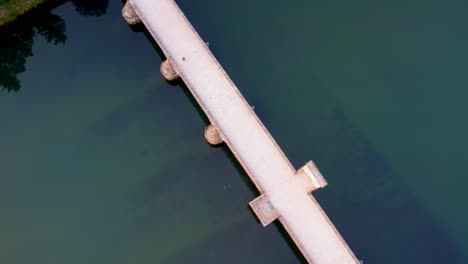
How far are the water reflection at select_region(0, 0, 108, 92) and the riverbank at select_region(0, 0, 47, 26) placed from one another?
51cm

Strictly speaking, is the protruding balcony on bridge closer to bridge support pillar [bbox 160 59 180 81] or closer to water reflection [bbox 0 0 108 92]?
bridge support pillar [bbox 160 59 180 81]

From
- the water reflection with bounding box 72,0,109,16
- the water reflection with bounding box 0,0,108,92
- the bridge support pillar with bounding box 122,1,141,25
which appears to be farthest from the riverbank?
the bridge support pillar with bounding box 122,1,141,25

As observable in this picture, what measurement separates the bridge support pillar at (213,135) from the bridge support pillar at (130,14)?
31.8 feet

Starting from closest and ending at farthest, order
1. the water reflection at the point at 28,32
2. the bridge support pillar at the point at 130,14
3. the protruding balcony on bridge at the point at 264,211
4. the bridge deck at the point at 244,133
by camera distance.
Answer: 1. the bridge deck at the point at 244,133
2. the protruding balcony on bridge at the point at 264,211
3. the bridge support pillar at the point at 130,14
4. the water reflection at the point at 28,32

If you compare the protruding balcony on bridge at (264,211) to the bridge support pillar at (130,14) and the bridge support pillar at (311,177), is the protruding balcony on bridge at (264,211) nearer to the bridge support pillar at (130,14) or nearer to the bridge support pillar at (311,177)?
the bridge support pillar at (311,177)

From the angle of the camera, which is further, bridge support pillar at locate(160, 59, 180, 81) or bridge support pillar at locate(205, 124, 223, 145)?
bridge support pillar at locate(160, 59, 180, 81)

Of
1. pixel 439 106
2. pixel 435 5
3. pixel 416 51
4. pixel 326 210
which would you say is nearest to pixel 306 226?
pixel 326 210

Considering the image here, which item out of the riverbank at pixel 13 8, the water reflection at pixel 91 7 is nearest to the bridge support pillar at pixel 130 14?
the water reflection at pixel 91 7

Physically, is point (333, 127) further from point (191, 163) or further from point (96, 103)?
point (96, 103)

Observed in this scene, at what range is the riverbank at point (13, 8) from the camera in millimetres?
36469

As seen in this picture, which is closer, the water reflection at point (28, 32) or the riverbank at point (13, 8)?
the riverbank at point (13, 8)

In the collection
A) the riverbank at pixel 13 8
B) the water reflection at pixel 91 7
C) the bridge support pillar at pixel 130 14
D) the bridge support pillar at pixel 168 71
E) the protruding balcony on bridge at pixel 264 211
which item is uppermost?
the riverbank at pixel 13 8

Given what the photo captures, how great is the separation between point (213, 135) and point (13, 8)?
1762cm

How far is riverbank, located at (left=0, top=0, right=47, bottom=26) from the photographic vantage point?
36469 mm
